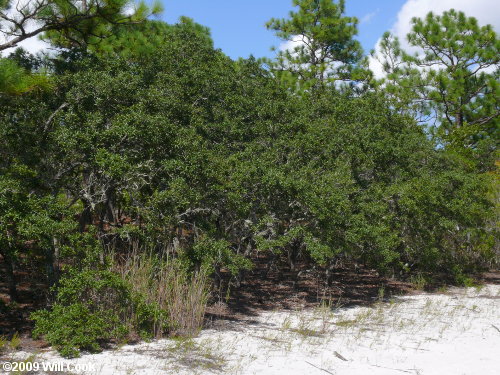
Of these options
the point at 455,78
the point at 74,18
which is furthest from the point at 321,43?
the point at 74,18

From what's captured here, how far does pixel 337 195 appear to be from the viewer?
9.32 meters

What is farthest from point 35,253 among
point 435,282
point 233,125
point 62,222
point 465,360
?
point 435,282

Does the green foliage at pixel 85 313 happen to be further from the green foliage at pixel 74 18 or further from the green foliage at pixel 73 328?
the green foliage at pixel 74 18

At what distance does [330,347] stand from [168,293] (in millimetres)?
2270

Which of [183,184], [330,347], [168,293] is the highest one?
[183,184]

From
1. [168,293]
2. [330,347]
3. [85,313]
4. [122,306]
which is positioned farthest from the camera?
[168,293]

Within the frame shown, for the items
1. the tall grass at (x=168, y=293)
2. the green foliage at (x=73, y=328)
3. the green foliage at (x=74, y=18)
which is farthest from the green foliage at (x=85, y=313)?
the green foliage at (x=74, y=18)

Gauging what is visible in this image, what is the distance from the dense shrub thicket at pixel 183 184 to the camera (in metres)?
7.12

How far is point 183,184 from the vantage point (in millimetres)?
8008

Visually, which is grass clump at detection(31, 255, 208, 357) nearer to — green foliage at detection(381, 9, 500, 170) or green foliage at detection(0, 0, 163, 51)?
green foliage at detection(0, 0, 163, 51)

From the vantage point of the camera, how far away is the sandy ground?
6262 millimetres

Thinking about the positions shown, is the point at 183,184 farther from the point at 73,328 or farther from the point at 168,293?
the point at 73,328

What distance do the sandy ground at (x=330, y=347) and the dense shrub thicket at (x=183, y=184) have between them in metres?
0.53

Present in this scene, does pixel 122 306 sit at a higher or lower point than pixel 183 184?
lower
